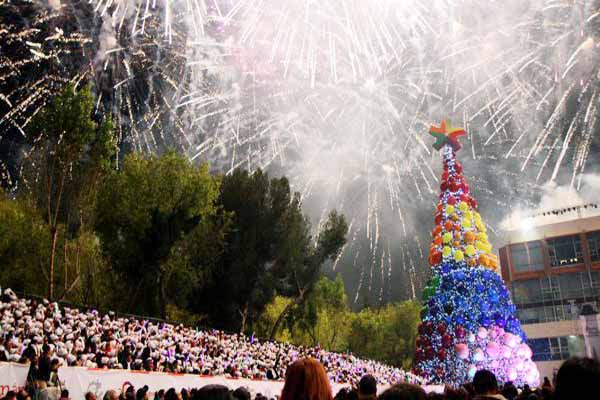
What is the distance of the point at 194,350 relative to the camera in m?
18.3

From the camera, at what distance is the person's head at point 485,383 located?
4281 mm

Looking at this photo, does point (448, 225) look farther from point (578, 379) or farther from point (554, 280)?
point (578, 379)

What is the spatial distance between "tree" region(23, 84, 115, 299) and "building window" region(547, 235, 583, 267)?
37.5m

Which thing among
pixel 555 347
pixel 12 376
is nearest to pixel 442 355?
pixel 555 347

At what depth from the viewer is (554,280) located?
4438 cm

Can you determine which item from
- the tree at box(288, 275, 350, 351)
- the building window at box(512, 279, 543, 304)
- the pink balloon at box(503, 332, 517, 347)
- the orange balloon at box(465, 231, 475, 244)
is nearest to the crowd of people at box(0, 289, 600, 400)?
the pink balloon at box(503, 332, 517, 347)

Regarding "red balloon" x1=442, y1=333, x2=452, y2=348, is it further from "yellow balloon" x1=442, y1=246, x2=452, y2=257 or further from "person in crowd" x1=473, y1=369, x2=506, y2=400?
"person in crowd" x1=473, y1=369, x2=506, y2=400

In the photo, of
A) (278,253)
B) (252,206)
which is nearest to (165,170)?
(252,206)

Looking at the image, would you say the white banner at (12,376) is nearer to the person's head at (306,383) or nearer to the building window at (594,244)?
the person's head at (306,383)

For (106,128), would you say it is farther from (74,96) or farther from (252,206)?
(252,206)

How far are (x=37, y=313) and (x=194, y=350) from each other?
225 inches

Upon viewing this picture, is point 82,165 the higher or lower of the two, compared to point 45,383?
higher

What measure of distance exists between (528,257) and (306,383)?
47.4m

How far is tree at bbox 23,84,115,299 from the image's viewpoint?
63.7ft
